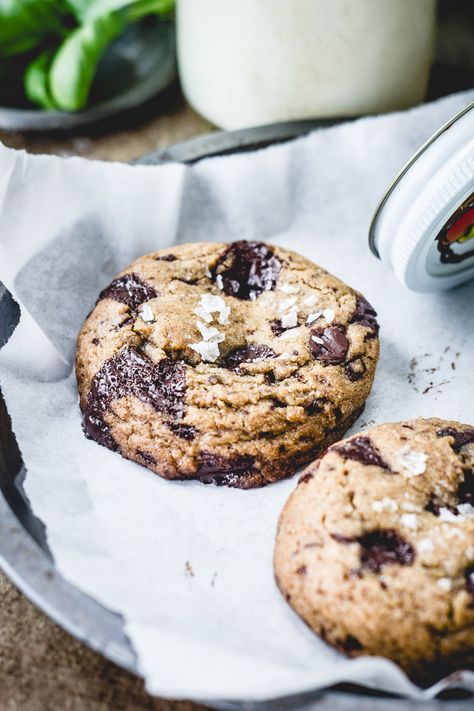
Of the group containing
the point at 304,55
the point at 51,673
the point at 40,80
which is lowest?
the point at 51,673

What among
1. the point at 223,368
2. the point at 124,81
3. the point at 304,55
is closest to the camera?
the point at 223,368

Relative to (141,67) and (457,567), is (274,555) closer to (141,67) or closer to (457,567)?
(457,567)

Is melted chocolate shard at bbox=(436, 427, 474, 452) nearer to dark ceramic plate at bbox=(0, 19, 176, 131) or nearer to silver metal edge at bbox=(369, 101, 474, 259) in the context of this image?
silver metal edge at bbox=(369, 101, 474, 259)

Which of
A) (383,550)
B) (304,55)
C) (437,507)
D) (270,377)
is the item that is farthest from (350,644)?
(304,55)

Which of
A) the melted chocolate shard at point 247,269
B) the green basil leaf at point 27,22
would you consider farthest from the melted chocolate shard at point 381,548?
the green basil leaf at point 27,22

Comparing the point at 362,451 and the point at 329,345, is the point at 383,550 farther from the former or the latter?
the point at 329,345

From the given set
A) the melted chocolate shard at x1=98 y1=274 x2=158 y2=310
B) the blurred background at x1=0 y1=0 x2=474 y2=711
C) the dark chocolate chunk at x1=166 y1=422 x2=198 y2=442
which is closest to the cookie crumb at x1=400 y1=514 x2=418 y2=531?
the dark chocolate chunk at x1=166 y1=422 x2=198 y2=442

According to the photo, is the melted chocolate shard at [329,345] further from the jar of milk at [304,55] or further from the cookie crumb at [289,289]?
the jar of milk at [304,55]

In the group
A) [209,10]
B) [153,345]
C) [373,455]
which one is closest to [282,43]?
[209,10]

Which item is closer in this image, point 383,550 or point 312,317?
point 383,550
